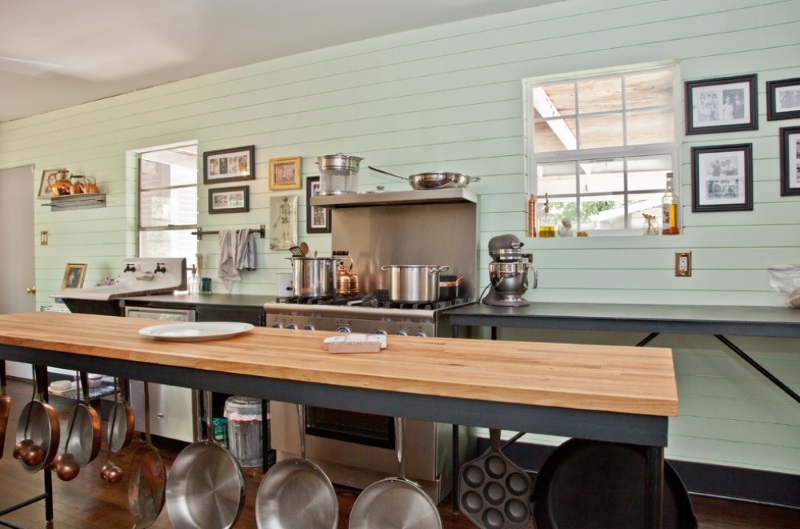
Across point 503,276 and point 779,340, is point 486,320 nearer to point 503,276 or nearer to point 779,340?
point 503,276

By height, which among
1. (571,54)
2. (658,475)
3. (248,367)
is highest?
(571,54)

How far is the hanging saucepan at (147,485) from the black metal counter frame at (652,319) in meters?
1.39

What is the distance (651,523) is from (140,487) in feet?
5.53

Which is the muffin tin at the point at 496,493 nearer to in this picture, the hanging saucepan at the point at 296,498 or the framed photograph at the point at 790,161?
the hanging saucepan at the point at 296,498

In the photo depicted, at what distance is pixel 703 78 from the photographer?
9.36ft

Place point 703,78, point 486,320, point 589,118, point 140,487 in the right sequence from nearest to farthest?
1. point 140,487
2. point 486,320
3. point 703,78
4. point 589,118

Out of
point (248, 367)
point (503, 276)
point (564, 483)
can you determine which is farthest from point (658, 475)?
point (503, 276)

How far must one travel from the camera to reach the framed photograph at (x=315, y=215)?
393cm

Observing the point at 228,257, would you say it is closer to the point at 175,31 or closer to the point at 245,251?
the point at 245,251

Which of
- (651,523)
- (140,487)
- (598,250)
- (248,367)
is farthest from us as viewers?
(598,250)

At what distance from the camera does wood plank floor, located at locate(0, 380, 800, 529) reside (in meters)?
2.49

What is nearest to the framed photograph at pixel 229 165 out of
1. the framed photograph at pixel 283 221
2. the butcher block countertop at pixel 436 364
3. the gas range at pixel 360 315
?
the framed photograph at pixel 283 221

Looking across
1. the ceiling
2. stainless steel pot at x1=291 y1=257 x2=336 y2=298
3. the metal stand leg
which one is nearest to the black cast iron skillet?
the metal stand leg

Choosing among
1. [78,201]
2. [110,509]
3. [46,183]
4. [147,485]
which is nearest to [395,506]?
[147,485]
